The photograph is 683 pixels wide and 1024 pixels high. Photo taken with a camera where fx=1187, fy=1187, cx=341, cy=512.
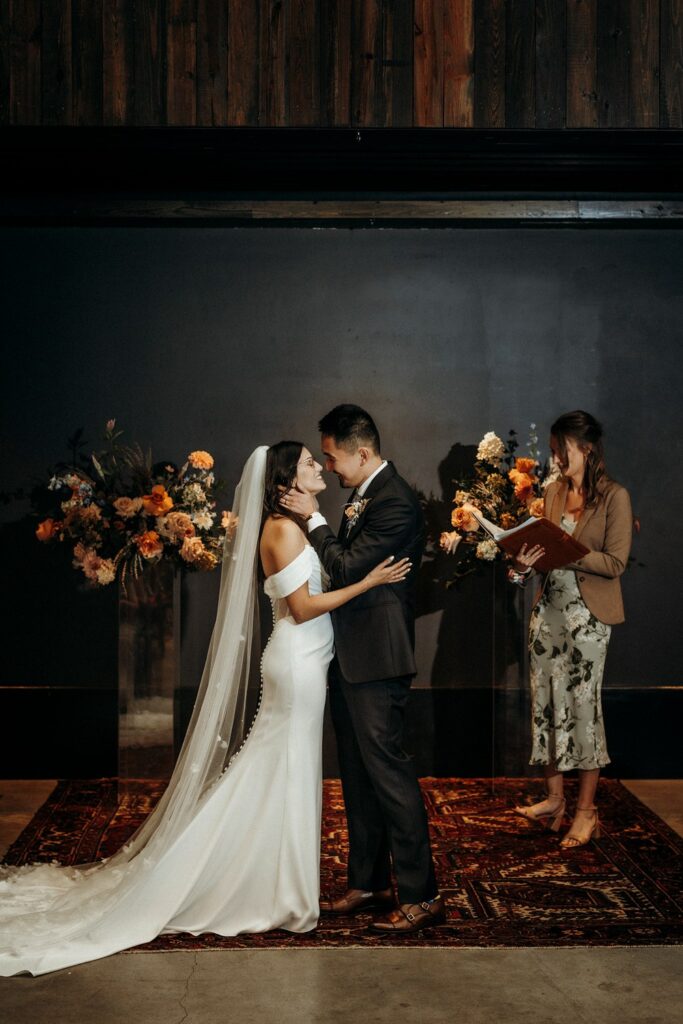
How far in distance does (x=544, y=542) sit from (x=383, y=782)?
133 cm

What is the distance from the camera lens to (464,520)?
19.7ft

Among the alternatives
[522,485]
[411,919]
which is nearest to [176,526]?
[522,485]

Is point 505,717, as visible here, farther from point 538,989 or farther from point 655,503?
point 538,989

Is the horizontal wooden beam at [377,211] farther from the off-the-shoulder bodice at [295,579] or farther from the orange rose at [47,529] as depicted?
the off-the-shoulder bodice at [295,579]

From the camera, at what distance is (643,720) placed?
22.4ft

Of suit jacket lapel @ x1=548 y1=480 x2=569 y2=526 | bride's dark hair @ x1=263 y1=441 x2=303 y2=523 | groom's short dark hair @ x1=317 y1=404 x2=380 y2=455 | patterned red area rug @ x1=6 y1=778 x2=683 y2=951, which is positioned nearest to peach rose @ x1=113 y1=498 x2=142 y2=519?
patterned red area rug @ x1=6 y1=778 x2=683 y2=951

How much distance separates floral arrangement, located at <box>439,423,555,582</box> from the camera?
Answer: 19.8 feet

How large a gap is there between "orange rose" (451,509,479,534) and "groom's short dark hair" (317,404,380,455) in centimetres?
153

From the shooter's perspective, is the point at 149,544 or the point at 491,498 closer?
the point at 149,544

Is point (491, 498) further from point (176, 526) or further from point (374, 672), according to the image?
point (374, 672)

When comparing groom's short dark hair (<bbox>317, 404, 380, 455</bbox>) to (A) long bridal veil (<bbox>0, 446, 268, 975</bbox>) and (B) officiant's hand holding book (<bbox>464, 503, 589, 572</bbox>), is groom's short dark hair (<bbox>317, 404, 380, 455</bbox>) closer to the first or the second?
(A) long bridal veil (<bbox>0, 446, 268, 975</bbox>)

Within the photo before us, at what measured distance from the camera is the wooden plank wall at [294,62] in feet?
19.1

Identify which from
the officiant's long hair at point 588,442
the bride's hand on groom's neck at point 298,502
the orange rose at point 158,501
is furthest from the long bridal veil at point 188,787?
the officiant's long hair at point 588,442

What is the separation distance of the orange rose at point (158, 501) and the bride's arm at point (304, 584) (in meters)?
1.47
